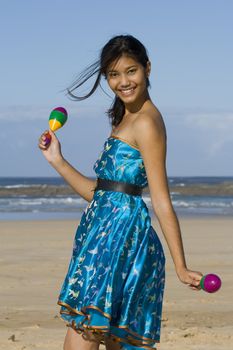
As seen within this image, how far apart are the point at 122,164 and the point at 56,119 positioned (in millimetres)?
486

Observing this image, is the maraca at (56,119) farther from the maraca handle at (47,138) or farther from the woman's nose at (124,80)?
the woman's nose at (124,80)

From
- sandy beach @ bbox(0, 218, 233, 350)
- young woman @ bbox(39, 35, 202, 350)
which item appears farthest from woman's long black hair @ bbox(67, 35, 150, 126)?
sandy beach @ bbox(0, 218, 233, 350)

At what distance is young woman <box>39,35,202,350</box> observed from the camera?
12.3 feet

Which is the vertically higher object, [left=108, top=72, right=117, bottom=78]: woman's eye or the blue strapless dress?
[left=108, top=72, right=117, bottom=78]: woman's eye

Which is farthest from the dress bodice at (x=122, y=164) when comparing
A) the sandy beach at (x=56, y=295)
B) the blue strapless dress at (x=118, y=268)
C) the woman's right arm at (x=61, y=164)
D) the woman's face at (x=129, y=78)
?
the sandy beach at (x=56, y=295)

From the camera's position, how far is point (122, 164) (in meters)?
3.88

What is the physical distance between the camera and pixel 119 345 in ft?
12.7

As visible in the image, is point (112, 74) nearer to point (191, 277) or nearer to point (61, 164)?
point (61, 164)

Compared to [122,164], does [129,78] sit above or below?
above

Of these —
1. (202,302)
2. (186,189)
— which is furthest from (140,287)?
(186,189)

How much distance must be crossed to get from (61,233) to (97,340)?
13.4m

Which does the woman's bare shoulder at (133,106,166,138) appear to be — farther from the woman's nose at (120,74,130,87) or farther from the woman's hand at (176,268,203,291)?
the woman's hand at (176,268,203,291)

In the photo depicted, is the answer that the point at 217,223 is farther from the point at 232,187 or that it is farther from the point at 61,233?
the point at 232,187

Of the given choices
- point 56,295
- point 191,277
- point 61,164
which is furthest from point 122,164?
point 56,295
